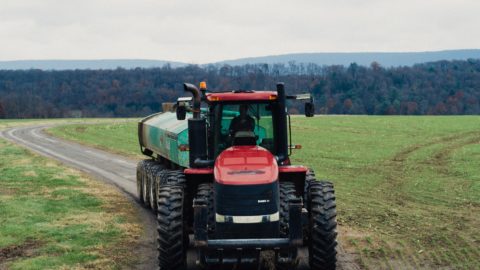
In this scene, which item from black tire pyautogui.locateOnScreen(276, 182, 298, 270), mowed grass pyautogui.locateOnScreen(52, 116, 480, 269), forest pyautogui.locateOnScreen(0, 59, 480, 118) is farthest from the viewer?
forest pyautogui.locateOnScreen(0, 59, 480, 118)

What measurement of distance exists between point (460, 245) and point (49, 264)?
813cm

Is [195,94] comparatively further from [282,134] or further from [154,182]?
[154,182]

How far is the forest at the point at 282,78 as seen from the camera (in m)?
118

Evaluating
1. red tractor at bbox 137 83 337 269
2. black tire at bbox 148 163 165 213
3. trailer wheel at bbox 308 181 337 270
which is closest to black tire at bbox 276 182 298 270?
red tractor at bbox 137 83 337 269

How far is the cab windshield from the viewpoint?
38.3 feet

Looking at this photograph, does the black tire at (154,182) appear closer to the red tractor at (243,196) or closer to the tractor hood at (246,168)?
the red tractor at (243,196)

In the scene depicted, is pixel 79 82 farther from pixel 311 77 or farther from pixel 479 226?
pixel 479 226

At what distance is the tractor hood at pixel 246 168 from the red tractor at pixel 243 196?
0.05 ft

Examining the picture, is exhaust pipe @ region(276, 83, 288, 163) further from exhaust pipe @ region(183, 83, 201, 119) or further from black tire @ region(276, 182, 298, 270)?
exhaust pipe @ region(183, 83, 201, 119)

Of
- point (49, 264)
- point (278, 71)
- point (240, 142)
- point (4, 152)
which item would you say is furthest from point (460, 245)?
point (278, 71)

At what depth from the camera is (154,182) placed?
18.6 m

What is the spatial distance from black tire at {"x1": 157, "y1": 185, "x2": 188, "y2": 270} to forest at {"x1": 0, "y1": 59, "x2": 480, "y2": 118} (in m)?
97.0

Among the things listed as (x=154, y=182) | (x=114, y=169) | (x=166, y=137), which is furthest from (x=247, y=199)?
(x=114, y=169)

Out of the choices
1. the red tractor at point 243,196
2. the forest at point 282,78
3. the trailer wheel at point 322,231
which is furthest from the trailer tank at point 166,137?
the forest at point 282,78
